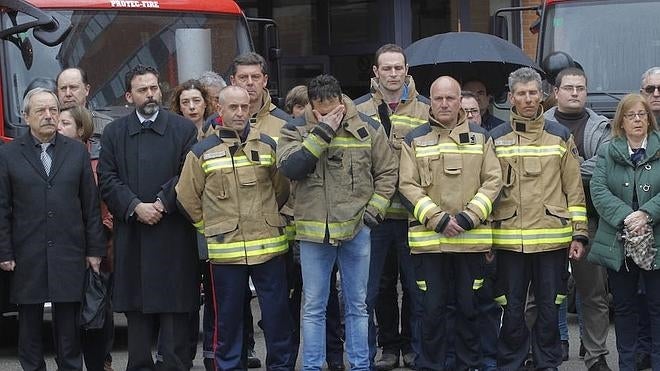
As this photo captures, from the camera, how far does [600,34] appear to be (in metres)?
11.6

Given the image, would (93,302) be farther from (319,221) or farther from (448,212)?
(448,212)

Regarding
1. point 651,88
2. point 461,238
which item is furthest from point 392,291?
point 651,88

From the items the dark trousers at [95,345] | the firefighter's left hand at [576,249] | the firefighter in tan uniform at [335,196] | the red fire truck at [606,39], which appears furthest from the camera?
the red fire truck at [606,39]

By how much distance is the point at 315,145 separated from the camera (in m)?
8.16

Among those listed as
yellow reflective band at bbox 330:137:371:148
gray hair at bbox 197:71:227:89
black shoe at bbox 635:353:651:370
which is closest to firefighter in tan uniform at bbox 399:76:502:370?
yellow reflective band at bbox 330:137:371:148

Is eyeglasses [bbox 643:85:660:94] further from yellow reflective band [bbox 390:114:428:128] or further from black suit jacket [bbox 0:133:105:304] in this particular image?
black suit jacket [bbox 0:133:105:304]

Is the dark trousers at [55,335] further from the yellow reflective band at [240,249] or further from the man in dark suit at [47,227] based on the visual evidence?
the yellow reflective band at [240,249]

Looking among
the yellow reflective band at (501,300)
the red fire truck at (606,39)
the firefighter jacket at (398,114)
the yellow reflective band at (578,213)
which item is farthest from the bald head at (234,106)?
the red fire truck at (606,39)

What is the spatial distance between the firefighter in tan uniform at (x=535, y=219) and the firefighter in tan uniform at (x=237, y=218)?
141cm

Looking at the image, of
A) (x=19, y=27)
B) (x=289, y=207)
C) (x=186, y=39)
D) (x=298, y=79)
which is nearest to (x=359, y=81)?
(x=298, y=79)

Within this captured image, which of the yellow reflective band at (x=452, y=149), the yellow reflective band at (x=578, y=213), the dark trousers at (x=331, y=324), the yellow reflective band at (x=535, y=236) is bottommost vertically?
the dark trousers at (x=331, y=324)

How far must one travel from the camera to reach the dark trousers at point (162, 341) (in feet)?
28.1

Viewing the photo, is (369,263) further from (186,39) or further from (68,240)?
(186,39)

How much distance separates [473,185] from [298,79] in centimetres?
1040
